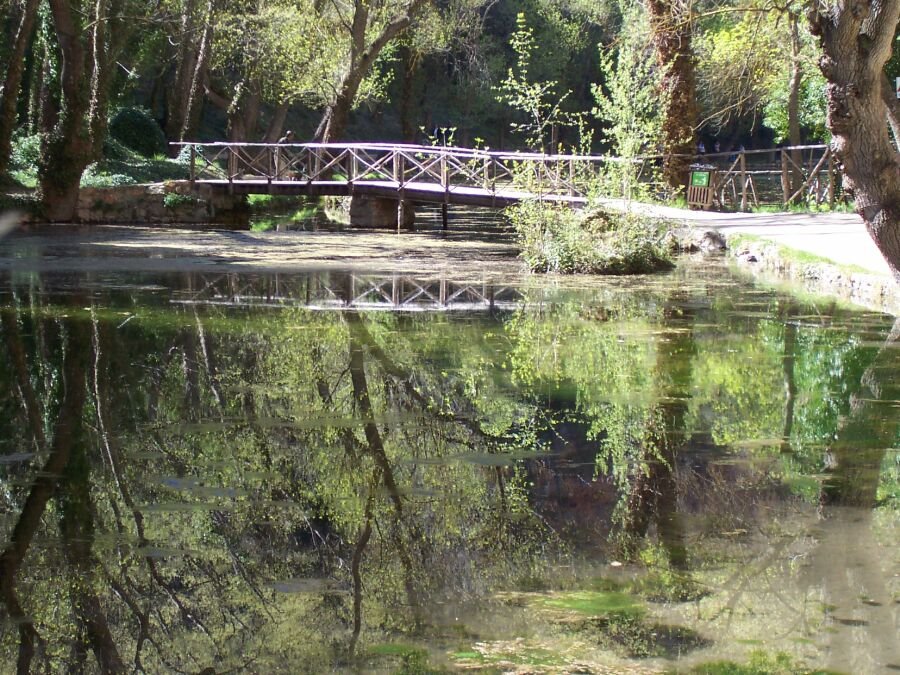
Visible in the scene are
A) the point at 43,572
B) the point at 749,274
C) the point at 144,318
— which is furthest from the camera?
the point at 749,274

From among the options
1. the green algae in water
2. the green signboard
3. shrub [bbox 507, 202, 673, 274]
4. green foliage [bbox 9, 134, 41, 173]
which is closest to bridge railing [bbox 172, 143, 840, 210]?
the green signboard

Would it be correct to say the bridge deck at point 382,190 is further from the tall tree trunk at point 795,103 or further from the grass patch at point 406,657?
the grass patch at point 406,657

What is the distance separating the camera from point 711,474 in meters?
5.06

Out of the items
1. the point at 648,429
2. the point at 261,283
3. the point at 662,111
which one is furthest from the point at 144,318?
the point at 662,111

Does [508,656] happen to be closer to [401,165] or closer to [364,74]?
[401,165]

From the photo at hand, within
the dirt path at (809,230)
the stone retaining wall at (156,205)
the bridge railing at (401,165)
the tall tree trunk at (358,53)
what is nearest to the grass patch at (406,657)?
the dirt path at (809,230)

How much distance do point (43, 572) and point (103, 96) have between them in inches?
616

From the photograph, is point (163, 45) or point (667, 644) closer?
point (667, 644)

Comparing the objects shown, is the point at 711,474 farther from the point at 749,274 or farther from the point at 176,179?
the point at 176,179

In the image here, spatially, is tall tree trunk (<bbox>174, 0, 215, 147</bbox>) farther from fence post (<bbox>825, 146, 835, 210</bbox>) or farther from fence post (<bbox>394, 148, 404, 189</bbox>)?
fence post (<bbox>825, 146, 835, 210</bbox>)

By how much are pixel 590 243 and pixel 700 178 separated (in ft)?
22.5

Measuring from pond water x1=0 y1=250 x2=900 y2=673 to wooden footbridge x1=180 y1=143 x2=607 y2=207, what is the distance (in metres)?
10.5

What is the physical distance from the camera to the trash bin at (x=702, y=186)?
1948 cm

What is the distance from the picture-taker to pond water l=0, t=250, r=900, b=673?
3.39 m
